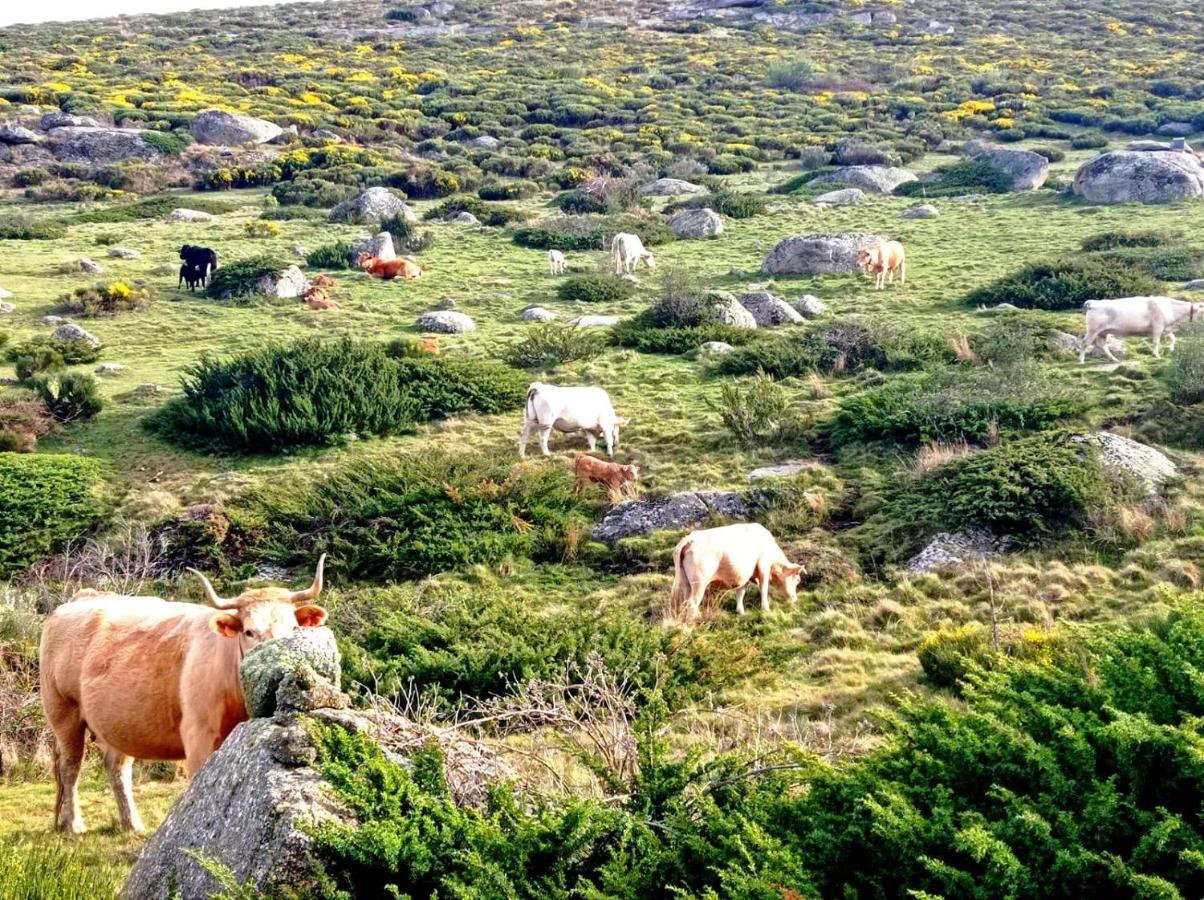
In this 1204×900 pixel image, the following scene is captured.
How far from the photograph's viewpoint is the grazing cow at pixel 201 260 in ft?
76.2

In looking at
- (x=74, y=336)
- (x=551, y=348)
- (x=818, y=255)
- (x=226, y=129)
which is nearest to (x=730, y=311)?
(x=551, y=348)

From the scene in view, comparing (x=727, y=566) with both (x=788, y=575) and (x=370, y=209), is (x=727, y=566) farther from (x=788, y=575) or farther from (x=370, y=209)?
(x=370, y=209)

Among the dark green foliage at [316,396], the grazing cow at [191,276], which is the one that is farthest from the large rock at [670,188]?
the dark green foliage at [316,396]

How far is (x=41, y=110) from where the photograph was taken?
4503cm

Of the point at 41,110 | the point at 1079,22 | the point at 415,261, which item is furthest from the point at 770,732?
the point at 1079,22

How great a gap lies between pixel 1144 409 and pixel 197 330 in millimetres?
17266

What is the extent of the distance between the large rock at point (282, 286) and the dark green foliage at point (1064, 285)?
15.1 m

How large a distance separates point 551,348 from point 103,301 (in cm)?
1032

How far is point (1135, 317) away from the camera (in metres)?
16.0

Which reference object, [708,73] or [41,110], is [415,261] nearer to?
[41,110]

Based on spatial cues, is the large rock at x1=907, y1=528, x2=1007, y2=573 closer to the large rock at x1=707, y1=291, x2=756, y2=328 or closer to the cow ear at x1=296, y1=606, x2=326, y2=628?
the cow ear at x1=296, y1=606, x2=326, y2=628

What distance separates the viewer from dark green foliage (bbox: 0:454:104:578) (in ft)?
38.1

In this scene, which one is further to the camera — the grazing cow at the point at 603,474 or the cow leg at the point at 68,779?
the grazing cow at the point at 603,474

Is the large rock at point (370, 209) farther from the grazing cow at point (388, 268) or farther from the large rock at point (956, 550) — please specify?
the large rock at point (956, 550)
